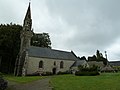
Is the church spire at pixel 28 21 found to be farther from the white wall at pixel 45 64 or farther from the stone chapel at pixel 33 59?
the white wall at pixel 45 64

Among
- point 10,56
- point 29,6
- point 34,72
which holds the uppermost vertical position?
point 29,6

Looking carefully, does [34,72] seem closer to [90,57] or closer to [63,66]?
[63,66]

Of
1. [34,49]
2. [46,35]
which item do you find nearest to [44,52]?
[34,49]

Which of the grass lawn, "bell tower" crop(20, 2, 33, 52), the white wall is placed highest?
"bell tower" crop(20, 2, 33, 52)

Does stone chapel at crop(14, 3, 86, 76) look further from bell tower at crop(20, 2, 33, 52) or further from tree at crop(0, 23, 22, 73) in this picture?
tree at crop(0, 23, 22, 73)

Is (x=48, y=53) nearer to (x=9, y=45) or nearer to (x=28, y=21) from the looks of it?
(x=28, y=21)

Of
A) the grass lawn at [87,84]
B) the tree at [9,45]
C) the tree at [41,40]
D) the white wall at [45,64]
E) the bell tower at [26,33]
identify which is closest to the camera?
the grass lawn at [87,84]

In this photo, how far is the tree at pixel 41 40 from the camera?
72.8 m

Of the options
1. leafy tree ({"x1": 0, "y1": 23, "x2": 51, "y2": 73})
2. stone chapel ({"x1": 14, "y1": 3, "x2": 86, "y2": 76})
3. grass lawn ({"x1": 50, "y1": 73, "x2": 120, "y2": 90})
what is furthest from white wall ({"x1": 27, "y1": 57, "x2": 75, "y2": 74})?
grass lawn ({"x1": 50, "y1": 73, "x2": 120, "y2": 90})

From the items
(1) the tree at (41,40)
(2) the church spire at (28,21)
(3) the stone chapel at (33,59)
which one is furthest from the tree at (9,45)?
(1) the tree at (41,40)

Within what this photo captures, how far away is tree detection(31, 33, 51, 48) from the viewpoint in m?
72.8

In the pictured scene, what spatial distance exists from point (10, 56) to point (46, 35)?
23.6 m

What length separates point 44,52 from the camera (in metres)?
58.8

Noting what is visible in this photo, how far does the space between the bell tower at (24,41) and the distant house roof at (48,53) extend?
1.78 m
